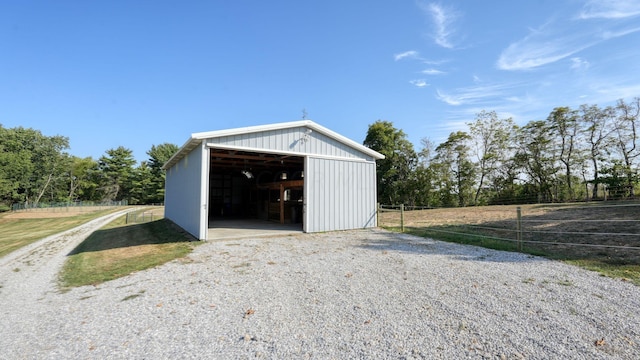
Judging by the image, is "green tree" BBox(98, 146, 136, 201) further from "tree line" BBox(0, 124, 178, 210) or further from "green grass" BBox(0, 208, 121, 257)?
"green grass" BBox(0, 208, 121, 257)

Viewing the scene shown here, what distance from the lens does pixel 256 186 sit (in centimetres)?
1544

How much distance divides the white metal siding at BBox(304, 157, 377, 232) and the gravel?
3.72 meters

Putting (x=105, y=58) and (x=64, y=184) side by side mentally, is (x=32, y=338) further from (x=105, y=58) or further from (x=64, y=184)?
(x=64, y=184)

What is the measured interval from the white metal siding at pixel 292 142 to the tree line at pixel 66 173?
3853cm

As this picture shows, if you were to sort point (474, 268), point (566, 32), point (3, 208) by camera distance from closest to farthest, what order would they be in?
1. point (474, 268)
2. point (566, 32)
3. point (3, 208)

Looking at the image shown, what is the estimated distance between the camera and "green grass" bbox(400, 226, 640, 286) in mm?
4387

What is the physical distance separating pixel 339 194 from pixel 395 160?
16777 millimetres

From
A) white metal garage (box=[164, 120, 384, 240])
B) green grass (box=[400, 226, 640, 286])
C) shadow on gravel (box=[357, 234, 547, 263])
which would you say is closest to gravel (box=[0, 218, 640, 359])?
shadow on gravel (box=[357, 234, 547, 263])

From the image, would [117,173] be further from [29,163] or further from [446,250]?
[446,250]

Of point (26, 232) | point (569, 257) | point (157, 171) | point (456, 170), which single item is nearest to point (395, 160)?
point (456, 170)

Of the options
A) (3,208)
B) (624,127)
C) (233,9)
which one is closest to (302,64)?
(233,9)

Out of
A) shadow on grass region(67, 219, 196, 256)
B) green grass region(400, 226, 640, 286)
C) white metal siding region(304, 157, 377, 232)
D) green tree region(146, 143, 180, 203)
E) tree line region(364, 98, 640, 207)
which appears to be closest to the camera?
green grass region(400, 226, 640, 286)

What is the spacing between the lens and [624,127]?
1875cm

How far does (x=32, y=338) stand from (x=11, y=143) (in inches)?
2195
